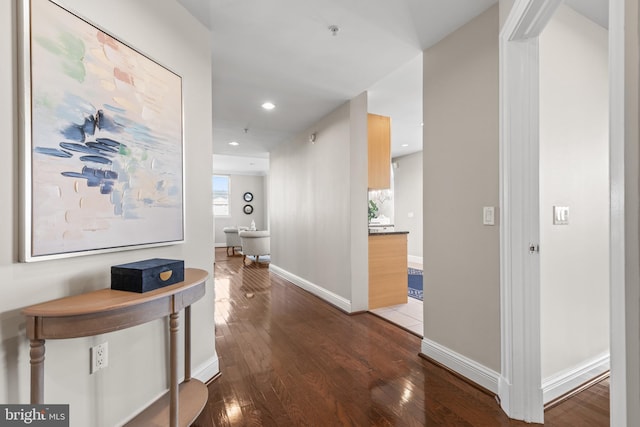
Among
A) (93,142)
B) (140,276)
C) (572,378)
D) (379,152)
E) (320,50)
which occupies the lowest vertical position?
(572,378)

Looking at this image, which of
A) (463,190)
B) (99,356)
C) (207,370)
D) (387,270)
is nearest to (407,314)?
(387,270)

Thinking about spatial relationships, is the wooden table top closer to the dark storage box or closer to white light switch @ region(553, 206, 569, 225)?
the dark storage box

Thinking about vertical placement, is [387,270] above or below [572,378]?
above

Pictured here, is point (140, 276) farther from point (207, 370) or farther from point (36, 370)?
point (207, 370)

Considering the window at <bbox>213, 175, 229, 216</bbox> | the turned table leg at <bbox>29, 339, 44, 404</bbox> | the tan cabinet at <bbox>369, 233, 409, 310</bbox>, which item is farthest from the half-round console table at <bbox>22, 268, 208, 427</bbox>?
the window at <bbox>213, 175, 229, 216</bbox>

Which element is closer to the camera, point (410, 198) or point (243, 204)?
point (410, 198)

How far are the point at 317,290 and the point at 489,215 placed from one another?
279 cm

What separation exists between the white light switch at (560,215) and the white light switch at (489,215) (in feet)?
1.17

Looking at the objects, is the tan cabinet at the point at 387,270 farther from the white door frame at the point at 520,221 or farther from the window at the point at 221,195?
the window at the point at 221,195

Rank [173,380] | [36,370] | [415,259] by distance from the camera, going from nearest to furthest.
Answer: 1. [36,370]
2. [173,380]
3. [415,259]

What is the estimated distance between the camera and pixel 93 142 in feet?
4.49

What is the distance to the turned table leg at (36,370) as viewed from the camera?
1.03 meters

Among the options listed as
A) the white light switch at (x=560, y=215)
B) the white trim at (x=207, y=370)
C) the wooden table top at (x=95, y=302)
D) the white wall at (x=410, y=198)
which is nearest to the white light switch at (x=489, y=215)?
the white light switch at (x=560, y=215)

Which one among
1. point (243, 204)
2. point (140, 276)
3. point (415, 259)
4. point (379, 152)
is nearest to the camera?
point (140, 276)
